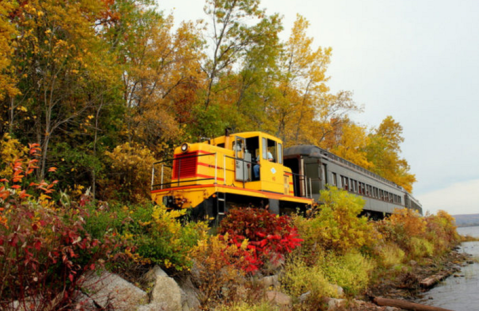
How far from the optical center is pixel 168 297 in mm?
5887

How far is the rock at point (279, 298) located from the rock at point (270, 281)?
0.21 meters

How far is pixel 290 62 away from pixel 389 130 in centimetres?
2637

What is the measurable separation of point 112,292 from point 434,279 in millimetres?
12143

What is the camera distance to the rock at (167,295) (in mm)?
5750

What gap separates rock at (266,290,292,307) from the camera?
7.61m

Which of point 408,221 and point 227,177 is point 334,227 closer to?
point 227,177

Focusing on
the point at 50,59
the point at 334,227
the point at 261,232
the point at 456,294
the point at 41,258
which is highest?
the point at 50,59

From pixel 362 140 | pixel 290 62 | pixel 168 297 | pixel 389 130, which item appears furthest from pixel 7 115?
pixel 389 130

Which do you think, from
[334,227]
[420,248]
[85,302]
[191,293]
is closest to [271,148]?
[334,227]

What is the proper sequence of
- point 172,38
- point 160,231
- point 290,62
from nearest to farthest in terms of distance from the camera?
1. point 160,231
2. point 172,38
3. point 290,62

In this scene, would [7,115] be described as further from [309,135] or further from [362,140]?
[362,140]

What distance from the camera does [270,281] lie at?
8.60 metres

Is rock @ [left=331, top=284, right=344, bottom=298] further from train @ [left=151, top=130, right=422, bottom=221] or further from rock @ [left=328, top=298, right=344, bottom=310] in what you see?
train @ [left=151, top=130, right=422, bottom=221]

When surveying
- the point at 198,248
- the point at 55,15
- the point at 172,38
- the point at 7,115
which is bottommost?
the point at 198,248
